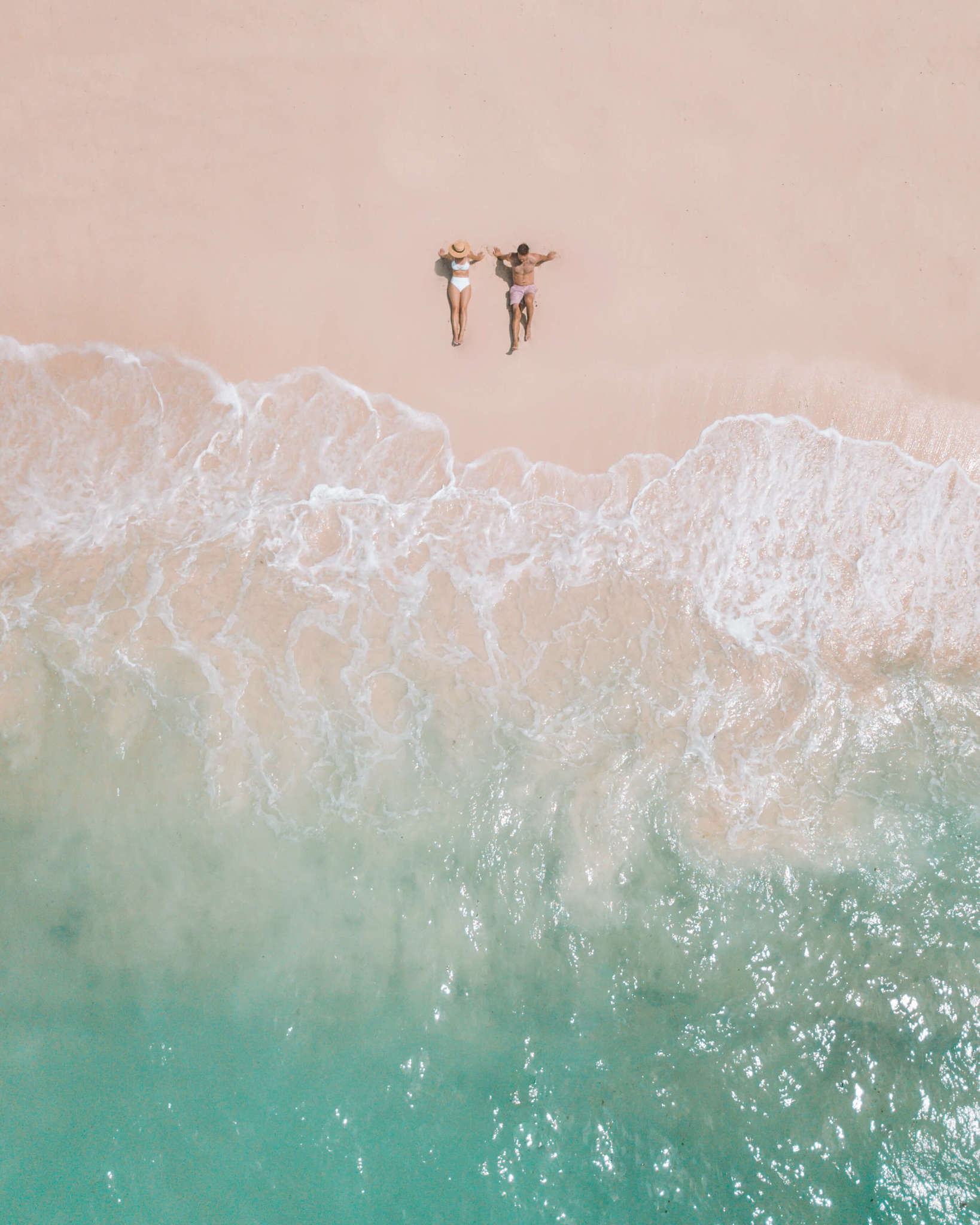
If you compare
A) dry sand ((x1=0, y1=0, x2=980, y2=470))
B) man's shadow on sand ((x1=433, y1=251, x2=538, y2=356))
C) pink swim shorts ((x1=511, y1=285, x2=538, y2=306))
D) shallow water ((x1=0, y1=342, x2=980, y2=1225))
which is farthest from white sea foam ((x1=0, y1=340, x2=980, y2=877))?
pink swim shorts ((x1=511, y1=285, x2=538, y2=306))

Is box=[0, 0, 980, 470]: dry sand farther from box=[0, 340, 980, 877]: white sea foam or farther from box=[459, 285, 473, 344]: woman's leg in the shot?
box=[0, 340, 980, 877]: white sea foam

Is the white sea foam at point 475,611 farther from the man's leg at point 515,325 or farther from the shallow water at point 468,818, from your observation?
the man's leg at point 515,325

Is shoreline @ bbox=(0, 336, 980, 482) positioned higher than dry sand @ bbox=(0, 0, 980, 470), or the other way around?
dry sand @ bbox=(0, 0, 980, 470)

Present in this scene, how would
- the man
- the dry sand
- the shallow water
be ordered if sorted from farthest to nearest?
the dry sand → the man → the shallow water

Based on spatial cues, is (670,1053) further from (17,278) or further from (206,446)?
(17,278)

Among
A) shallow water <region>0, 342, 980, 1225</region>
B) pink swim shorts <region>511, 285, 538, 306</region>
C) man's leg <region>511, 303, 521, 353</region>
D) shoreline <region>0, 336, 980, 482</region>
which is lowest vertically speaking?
shallow water <region>0, 342, 980, 1225</region>

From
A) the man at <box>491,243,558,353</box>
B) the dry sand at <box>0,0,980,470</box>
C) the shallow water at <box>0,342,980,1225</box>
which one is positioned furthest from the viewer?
the dry sand at <box>0,0,980,470</box>

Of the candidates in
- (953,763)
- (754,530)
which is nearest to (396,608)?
(754,530)
